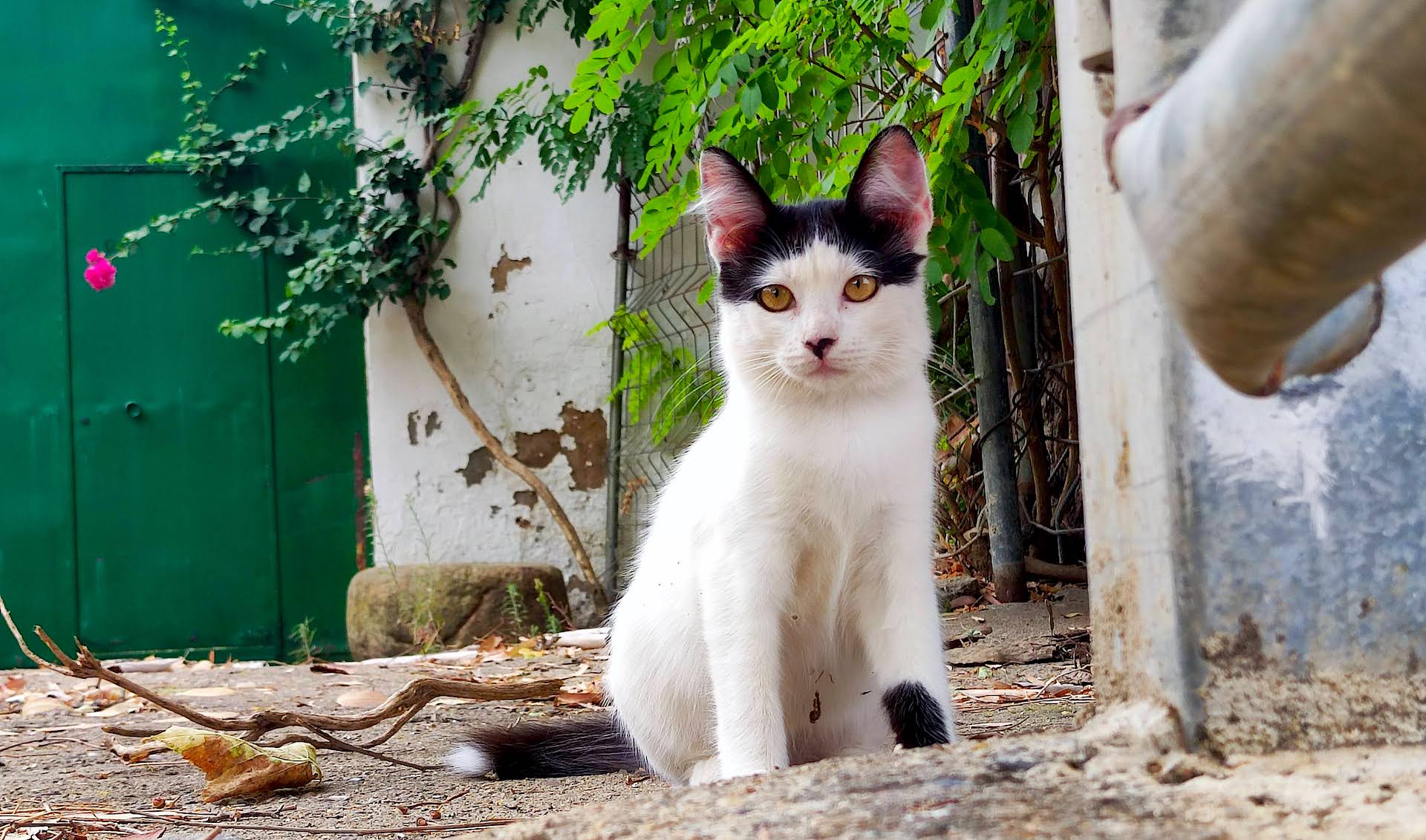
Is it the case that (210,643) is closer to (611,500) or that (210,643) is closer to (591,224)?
(611,500)

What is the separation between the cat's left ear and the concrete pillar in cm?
94

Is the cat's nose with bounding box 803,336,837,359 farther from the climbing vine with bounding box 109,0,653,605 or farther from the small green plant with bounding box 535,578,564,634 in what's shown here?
the climbing vine with bounding box 109,0,653,605

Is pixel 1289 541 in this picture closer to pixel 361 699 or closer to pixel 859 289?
pixel 859 289

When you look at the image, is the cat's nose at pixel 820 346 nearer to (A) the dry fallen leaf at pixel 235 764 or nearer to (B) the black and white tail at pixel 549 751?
(B) the black and white tail at pixel 549 751

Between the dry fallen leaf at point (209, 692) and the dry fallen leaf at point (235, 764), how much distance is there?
163cm

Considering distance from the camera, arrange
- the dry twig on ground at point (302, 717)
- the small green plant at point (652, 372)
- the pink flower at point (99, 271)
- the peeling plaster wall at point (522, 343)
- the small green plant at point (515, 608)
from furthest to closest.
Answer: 1. the peeling plaster wall at point (522, 343)
2. the pink flower at point (99, 271)
3. the small green plant at point (515, 608)
4. the small green plant at point (652, 372)
5. the dry twig on ground at point (302, 717)

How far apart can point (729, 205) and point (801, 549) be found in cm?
70

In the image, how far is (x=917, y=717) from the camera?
201cm

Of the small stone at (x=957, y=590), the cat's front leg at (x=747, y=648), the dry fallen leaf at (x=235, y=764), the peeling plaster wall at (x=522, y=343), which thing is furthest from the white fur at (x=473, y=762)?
the peeling plaster wall at (x=522, y=343)

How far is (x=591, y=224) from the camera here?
251 inches

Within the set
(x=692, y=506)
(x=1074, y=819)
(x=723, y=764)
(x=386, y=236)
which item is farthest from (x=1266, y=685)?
(x=386, y=236)

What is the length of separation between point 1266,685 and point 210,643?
5.95 metres

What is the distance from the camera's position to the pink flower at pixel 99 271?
588 cm

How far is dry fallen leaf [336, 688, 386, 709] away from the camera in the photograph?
3.62m
